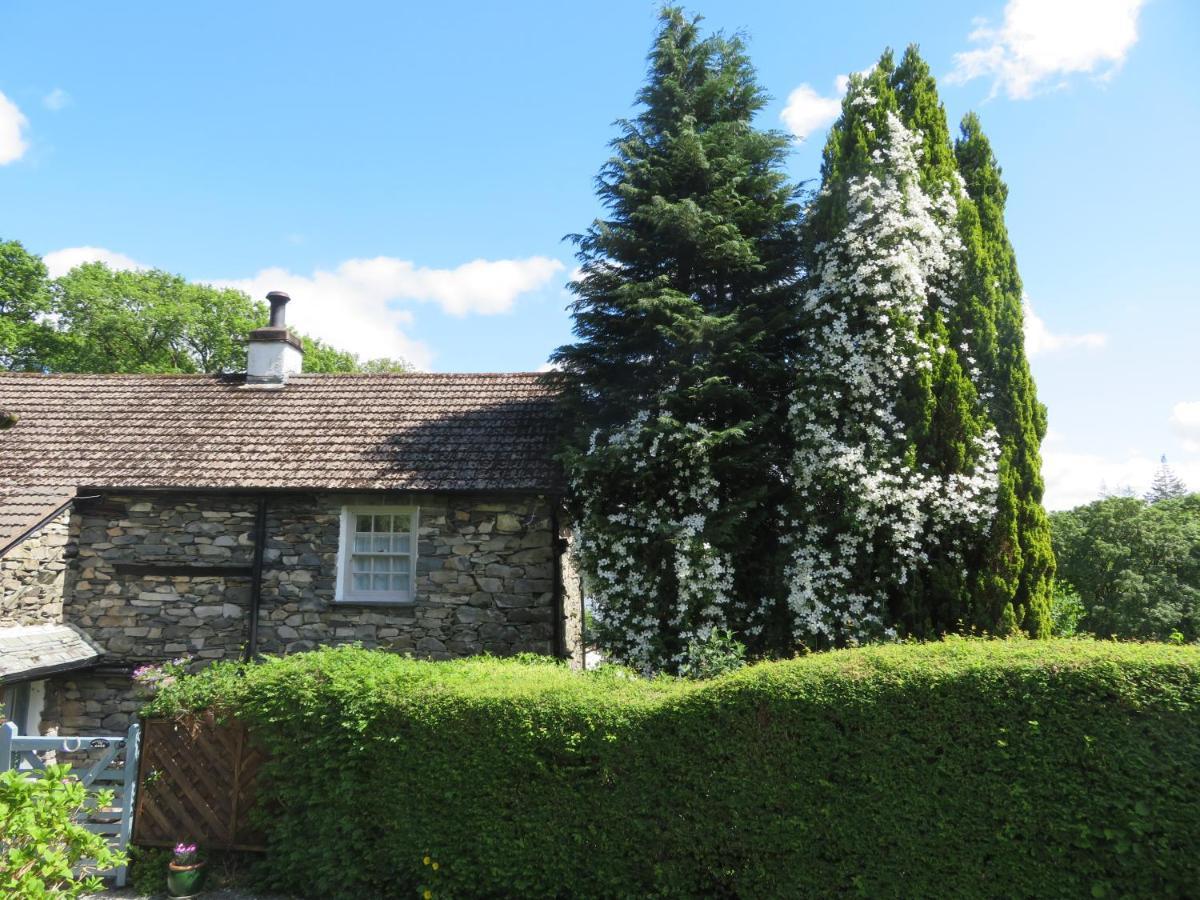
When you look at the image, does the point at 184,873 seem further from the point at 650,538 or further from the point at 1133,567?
the point at 1133,567

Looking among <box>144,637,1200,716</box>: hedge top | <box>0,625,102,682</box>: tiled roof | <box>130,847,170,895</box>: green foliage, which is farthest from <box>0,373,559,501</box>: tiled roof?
<box>130,847,170,895</box>: green foliage

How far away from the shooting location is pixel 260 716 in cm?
666

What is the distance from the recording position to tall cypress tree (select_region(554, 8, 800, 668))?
365 inches

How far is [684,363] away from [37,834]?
7.95 m

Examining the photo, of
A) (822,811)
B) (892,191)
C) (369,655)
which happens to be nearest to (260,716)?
(369,655)

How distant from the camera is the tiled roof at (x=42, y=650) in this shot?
9.06m

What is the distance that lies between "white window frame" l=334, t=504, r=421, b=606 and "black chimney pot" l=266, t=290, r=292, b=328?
5.04 metres

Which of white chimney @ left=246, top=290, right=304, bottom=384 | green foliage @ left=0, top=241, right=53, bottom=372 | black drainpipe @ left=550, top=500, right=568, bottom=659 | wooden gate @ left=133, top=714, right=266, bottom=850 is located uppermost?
Answer: green foliage @ left=0, top=241, right=53, bottom=372

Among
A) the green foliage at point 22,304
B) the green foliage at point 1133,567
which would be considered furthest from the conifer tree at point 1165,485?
the green foliage at point 22,304

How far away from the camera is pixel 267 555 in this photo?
35.5ft

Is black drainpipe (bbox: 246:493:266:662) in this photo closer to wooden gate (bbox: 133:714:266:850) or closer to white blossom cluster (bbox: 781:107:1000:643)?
wooden gate (bbox: 133:714:266:850)

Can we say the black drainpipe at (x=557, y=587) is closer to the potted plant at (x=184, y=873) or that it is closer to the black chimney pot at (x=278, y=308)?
the potted plant at (x=184, y=873)

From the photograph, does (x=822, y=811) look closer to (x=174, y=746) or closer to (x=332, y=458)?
(x=174, y=746)

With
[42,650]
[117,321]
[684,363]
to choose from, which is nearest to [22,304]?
[117,321]
